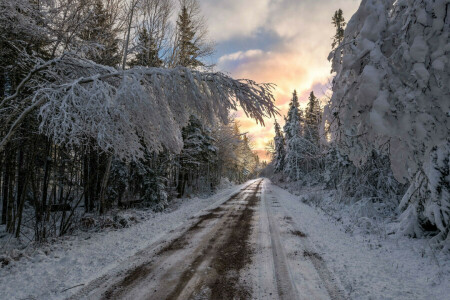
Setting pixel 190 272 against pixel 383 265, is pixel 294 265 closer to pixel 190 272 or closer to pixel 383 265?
pixel 383 265

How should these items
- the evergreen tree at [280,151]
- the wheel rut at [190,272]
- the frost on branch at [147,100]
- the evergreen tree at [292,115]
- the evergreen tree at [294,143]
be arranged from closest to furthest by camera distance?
the wheel rut at [190,272] < the frost on branch at [147,100] < the evergreen tree at [294,143] < the evergreen tree at [292,115] < the evergreen tree at [280,151]

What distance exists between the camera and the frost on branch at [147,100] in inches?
189

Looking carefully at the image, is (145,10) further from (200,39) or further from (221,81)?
(221,81)

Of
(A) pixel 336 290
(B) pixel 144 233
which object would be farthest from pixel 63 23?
(A) pixel 336 290

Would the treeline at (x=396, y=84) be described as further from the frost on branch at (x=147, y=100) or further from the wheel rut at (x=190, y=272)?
the wheel rut at (x=190, y=272)

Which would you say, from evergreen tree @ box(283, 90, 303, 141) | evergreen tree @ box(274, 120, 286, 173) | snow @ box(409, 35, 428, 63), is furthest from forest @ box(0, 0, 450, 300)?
evergreen tree @ box(274, 120, 286, 173)

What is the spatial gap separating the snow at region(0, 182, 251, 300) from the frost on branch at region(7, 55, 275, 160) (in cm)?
265

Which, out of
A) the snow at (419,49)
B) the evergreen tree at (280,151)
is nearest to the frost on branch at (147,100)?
the snow at (419,49)

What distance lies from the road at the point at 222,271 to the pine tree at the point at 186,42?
42.2 ft

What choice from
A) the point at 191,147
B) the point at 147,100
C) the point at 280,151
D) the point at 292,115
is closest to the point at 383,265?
the point at 147,100

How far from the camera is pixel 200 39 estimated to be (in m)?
16.6

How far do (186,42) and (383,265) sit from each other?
16409 mm

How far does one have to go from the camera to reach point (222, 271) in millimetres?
4586

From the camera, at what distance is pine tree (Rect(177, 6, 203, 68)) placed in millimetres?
16156
